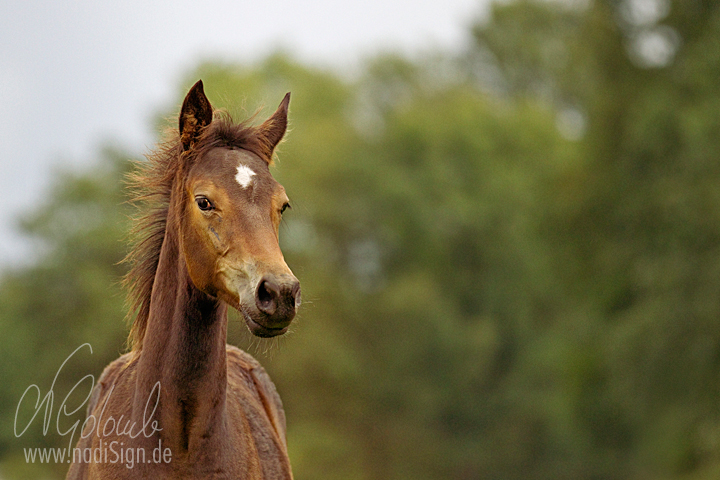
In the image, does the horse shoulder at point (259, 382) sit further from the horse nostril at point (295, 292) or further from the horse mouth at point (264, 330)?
the horse nostril at point (295, 292)

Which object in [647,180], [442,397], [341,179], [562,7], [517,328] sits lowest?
[647,180]

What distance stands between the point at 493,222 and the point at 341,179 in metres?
6.18

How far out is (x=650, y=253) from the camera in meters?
20.7

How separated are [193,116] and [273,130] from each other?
65 centimetres

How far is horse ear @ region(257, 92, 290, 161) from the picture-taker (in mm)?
6215

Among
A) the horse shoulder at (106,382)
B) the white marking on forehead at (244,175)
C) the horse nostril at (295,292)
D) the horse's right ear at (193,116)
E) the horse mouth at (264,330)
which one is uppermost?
the horse's right ear at (193,116)

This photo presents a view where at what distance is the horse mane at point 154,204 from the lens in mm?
6023

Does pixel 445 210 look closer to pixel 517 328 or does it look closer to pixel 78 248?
pixel 517 328

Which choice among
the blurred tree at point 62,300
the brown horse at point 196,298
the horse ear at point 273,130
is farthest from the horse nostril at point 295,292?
the blurred tree at point 62,300

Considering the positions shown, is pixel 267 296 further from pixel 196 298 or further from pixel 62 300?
pixel 62 300

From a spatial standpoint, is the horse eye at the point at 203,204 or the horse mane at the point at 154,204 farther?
the horse mane at the point at 154,204

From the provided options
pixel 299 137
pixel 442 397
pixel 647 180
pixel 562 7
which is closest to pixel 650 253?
pixel 647 180

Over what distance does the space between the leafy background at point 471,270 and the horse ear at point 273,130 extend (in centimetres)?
1447

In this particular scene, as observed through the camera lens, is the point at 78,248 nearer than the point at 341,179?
Yes
